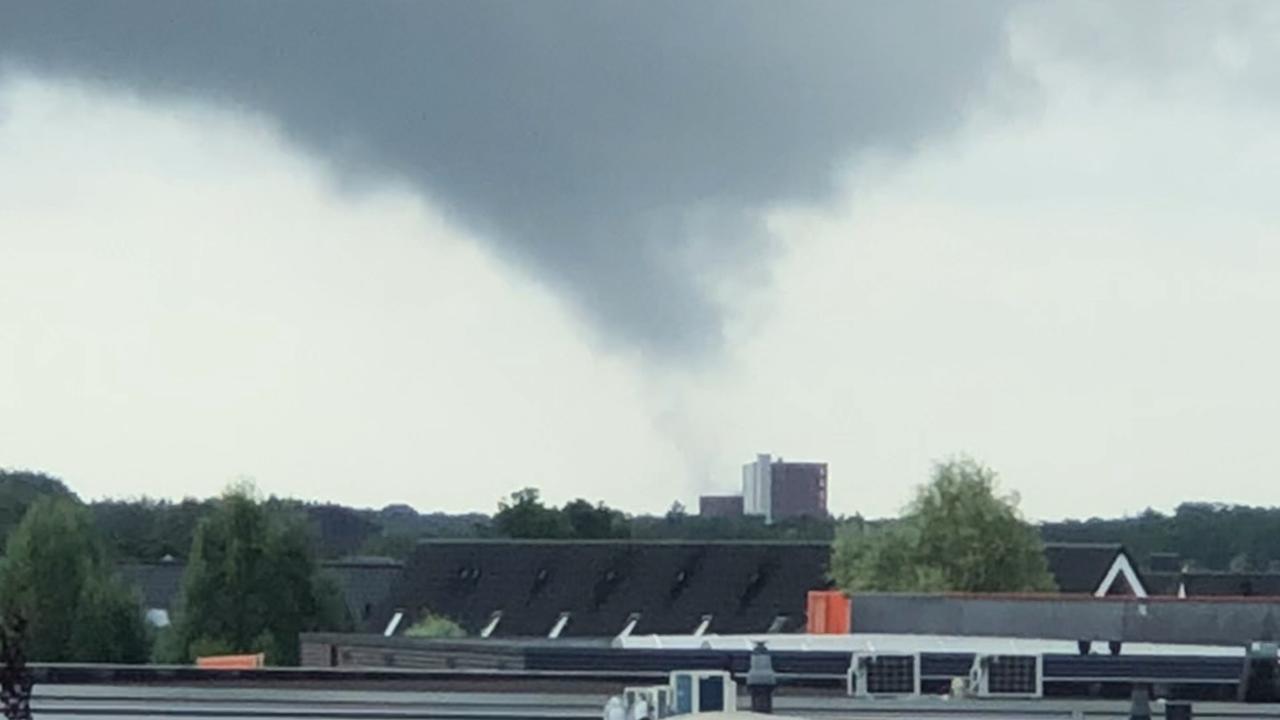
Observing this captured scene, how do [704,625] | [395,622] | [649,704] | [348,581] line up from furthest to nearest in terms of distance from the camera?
[348,581]
[395,622]
[704,625]
[649,704]

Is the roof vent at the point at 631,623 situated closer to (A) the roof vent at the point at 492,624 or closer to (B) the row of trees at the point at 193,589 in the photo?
(A) the roof vent at the point at 492,624

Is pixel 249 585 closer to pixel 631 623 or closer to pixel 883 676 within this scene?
pixel 631 623

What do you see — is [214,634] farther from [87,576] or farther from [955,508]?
[955,508]

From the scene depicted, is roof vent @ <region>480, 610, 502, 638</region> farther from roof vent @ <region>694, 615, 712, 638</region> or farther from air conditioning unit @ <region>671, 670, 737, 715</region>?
air conditioning unit @ <region>671, 670, 737, 715</region>

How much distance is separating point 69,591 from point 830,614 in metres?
36.8

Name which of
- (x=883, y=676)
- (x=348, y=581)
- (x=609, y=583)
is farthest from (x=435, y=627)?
(x=883, y=676)

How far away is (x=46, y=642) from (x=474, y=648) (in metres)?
47.7

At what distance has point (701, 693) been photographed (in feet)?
105

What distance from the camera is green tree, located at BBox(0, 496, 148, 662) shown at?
321 ft

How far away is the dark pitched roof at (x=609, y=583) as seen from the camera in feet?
372

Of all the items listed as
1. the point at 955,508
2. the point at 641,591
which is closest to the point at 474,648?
the point at 955,508

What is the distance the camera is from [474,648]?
55000 mm

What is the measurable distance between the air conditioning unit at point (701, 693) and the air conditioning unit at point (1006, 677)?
284 inches

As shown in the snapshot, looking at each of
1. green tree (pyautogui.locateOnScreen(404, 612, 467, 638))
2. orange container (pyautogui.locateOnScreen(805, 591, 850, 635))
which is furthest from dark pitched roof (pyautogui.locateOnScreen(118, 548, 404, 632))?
orange container (pyautogui.locateOnScreen(805, 591, 850, 635))
